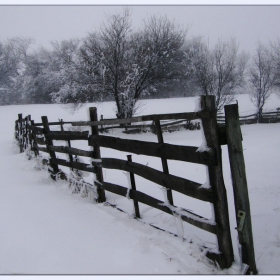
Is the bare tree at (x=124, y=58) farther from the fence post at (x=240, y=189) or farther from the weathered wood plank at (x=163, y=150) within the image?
the fence post at (x=240, y=189)

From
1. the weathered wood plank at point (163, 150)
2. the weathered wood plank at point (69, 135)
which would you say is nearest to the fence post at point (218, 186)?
the weathered wood plank at point (163, 150)

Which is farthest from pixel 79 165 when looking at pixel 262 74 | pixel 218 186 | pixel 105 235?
pixel 262 74

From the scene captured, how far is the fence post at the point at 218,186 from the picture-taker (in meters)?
2.23

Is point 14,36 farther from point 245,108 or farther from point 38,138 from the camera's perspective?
point 38,138

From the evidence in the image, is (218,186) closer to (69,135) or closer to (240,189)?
(240,189)

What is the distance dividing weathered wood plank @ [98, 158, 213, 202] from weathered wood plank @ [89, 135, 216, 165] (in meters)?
0.24

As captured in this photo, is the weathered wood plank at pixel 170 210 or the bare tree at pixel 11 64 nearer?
the weathered wood plank at pixel 170 210

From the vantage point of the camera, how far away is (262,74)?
24.5 m

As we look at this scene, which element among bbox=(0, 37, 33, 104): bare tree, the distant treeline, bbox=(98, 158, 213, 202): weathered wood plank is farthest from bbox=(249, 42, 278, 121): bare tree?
bbox=(0, 37, 33, 104): bare tree

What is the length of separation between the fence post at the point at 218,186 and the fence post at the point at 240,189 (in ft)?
0.36

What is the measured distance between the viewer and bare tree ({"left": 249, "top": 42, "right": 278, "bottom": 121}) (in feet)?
80.4

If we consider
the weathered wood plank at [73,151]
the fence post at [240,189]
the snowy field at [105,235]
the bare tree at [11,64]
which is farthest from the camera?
the bare tree at [11,64]

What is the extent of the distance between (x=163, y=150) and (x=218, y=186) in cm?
80

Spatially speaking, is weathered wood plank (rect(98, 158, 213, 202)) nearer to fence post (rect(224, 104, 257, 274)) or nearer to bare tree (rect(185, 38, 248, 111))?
fence post (rect(224, 104, 257, 274))
